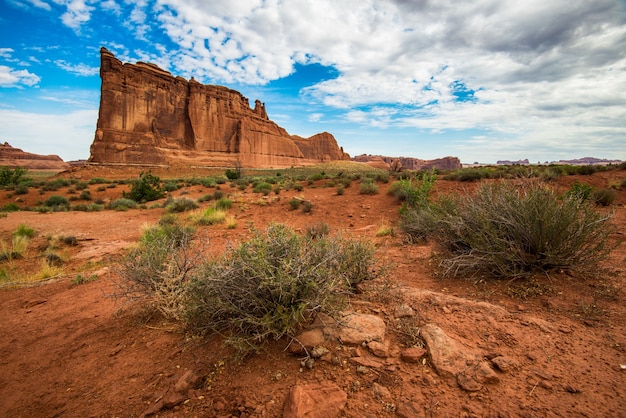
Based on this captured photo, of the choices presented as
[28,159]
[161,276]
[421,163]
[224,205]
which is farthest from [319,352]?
[28,159]

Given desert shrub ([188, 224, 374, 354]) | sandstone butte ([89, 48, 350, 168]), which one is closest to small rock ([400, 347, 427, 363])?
desert shrub ([188, 224, 374, 354])

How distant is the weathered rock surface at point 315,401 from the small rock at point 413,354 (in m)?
0.54

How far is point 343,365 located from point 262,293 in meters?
0.77

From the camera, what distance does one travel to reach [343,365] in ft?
6.48

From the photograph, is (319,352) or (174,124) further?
(174,124)

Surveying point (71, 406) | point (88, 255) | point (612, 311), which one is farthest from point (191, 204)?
point (612, 311)

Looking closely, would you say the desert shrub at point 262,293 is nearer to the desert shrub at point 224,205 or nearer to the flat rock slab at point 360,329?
the flat rock slab at point 360,329

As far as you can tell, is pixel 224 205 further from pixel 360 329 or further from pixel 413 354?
pixel 413 354

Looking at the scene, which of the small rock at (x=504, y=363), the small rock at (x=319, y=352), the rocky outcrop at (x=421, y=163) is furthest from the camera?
the rocky outcrop at (x=421, y=163)

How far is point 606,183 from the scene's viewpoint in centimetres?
1151

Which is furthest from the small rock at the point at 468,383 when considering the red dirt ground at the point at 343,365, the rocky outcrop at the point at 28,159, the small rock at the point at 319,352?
the rocky outcrop at the point at 28,159

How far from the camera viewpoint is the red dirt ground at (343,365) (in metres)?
1.72

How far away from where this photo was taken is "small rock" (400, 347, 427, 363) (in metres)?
2.00

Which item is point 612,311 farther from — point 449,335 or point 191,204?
point 191,204
